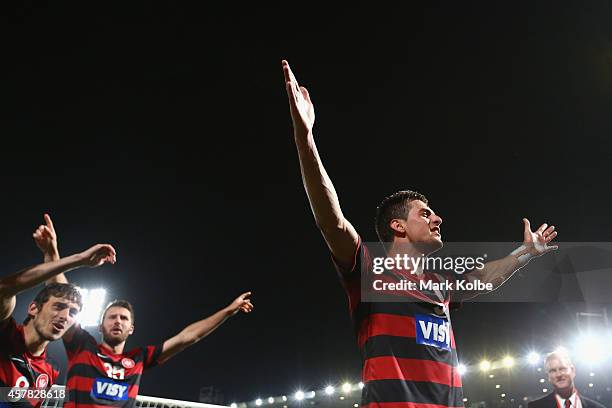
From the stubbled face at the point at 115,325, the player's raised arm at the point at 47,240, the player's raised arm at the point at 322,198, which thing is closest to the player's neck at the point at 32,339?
the player's raised arm at the point at 47,240

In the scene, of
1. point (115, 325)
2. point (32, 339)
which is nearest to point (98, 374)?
point (115, 325)

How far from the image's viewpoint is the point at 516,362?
39531 millimetres

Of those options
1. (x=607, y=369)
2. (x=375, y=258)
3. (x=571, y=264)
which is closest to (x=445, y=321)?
(x=375, y=258)

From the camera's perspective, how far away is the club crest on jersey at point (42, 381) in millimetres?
4445

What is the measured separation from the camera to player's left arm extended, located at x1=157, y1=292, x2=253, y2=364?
599cm

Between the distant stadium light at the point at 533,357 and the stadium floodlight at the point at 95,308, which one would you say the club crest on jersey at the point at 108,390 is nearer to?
the stadium floodlight at the point at 95,308

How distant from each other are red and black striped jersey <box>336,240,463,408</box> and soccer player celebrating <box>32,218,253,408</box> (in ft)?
12.2

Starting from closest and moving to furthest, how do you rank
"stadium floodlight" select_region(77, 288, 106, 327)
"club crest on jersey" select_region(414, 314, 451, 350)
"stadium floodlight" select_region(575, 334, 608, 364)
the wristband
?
"club crest on jersey" select_region(414, 314, 451, 350), the wristband, "stadium floodlight" select_region(77, 288, 106, 327), "stadium floodlight" select_region(575, 334, 608, 364)

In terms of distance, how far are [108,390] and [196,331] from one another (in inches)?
47.4

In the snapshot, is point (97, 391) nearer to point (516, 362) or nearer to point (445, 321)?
point (445, 321)

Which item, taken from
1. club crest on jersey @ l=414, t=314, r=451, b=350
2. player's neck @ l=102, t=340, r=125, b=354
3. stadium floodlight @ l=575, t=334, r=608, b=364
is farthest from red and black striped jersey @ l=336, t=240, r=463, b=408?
stadium floodlight @ l=575, t=334, r=608, b=364

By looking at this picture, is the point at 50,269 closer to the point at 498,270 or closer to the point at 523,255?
the point at 498,270

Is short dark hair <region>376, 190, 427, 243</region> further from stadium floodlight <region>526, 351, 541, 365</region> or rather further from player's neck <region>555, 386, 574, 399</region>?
stadium floodlight <region>526, 351, 541, 365</region>

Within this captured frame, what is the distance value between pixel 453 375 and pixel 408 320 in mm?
377
